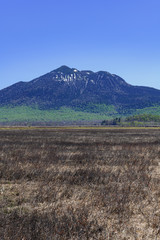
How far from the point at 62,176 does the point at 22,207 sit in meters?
4.29

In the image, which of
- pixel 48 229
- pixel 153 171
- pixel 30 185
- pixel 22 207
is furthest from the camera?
pixel 153 171

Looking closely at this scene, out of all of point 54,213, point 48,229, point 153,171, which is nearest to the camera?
point 48,229

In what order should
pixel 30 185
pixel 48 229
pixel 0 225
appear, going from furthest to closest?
pixel 30 185 < pixel 0 225 < pixel 48 229

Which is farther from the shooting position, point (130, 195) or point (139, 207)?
point (130, 195)

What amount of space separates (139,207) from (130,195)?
94cm

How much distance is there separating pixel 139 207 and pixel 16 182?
5.36 metres

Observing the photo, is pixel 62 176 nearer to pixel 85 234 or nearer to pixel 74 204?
pixel 74 204

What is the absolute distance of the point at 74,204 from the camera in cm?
775

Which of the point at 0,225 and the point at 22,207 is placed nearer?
the point at 0,225

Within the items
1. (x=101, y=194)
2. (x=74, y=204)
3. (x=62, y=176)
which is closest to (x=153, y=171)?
(x=62, y=176)

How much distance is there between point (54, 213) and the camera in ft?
22.0

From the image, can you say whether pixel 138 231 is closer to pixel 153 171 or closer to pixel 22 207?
pixel 22 207

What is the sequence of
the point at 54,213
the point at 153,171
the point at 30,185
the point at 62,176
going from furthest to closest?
the point at 153,171
the point at 62,176
the point at 30,185
the point at 54,213

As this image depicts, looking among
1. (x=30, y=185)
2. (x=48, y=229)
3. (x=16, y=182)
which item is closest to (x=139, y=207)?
(x=48, y=229)
